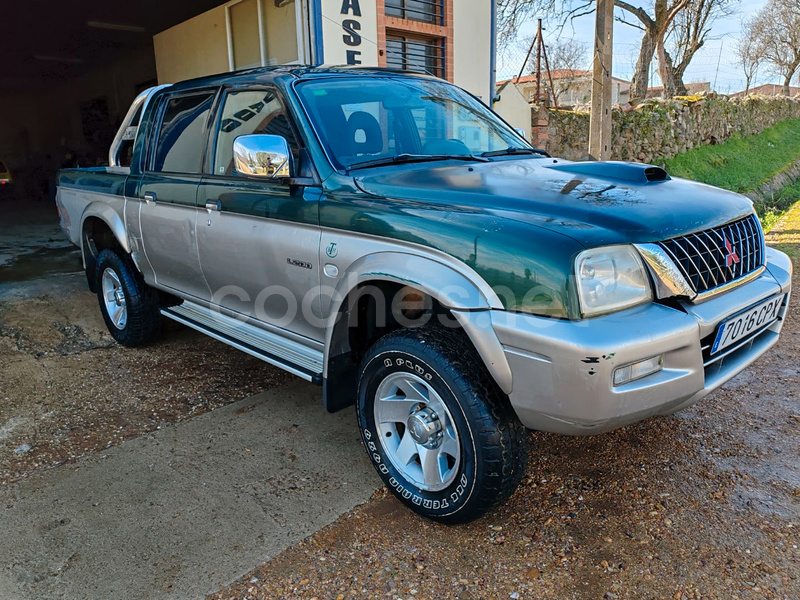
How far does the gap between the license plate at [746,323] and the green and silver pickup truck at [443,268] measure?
14mm

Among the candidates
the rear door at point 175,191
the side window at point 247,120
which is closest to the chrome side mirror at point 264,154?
the side window at point 247,120

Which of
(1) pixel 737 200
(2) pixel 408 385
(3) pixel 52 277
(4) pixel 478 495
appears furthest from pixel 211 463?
(3) pixel 52 277

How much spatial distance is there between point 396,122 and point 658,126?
1585 centimetres

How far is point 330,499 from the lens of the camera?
2879 millimetres

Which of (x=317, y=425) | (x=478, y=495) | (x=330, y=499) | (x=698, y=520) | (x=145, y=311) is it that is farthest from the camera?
(x=145, y=311)

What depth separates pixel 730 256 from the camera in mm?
2623

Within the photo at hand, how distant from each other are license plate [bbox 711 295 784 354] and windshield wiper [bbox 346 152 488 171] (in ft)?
4.79

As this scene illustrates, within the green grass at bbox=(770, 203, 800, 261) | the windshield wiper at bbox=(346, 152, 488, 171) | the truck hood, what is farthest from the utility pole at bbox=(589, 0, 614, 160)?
the truck hood

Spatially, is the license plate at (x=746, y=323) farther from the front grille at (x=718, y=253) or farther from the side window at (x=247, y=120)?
the side window at (x=247, y=120)

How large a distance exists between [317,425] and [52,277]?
16.0ft

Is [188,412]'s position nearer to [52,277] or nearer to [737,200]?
[737,200]

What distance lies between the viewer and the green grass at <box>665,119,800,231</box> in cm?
1627

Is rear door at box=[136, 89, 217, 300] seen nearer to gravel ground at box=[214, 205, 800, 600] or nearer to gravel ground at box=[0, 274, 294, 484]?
gravel ground at box=[0, 274, 294, 484]

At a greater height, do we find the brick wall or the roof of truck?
the brick wall
